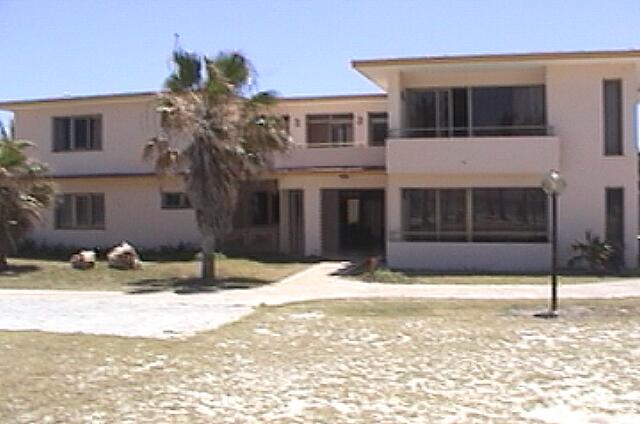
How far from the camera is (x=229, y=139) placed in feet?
83.0

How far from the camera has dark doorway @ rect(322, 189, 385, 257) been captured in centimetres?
3585

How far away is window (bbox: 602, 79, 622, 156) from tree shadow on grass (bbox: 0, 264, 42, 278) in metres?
17.4

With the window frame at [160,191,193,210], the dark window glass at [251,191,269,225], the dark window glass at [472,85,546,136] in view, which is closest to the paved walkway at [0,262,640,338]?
the dark window glass at [472,85,546,136]

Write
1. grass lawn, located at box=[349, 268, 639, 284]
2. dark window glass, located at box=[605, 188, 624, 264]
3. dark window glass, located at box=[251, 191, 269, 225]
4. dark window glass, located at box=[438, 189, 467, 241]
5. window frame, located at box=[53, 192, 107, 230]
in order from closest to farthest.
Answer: grass lawn, located at box=[349, 268, 639, 284] → dark window glass, located at box=[605, 188, 624, 264] → dark window glass, located at box=[438, 189, 467, 241] → window frame, located at box=[53, 192, 107, 230] → dark window glass, located at box=[251, 191, 269, 225]

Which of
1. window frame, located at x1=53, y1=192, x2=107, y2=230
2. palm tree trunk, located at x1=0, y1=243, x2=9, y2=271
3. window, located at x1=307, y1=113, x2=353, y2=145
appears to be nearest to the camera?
palm tree trunk, located at x1=0, y1=243, x2=9, y2=271

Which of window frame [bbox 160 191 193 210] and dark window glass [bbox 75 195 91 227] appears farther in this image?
dark window glass [bbox 75 195 91 227]

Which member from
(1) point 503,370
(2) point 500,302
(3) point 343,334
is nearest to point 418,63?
(2) point 500,302

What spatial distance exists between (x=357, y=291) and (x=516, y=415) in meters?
13.7

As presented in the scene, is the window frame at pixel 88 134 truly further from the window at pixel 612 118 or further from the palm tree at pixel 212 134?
the window at pixel 612 118

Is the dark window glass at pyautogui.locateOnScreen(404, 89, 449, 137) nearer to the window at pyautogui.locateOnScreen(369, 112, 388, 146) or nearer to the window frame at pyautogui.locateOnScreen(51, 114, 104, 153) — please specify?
the window at pyautogui.locateOnScreen(369, 112, 388, 146)

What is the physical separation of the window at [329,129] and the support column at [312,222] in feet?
10.1

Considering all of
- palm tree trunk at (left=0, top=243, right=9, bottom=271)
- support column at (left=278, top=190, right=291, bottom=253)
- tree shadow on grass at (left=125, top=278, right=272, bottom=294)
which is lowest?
tree shadow on grass at (left=125, top=278, right=272, bottom=294)

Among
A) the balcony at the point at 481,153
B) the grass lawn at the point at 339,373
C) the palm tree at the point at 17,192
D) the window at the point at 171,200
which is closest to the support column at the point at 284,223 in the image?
the window at the point at 171,200

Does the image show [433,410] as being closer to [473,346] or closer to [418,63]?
[473,346]
